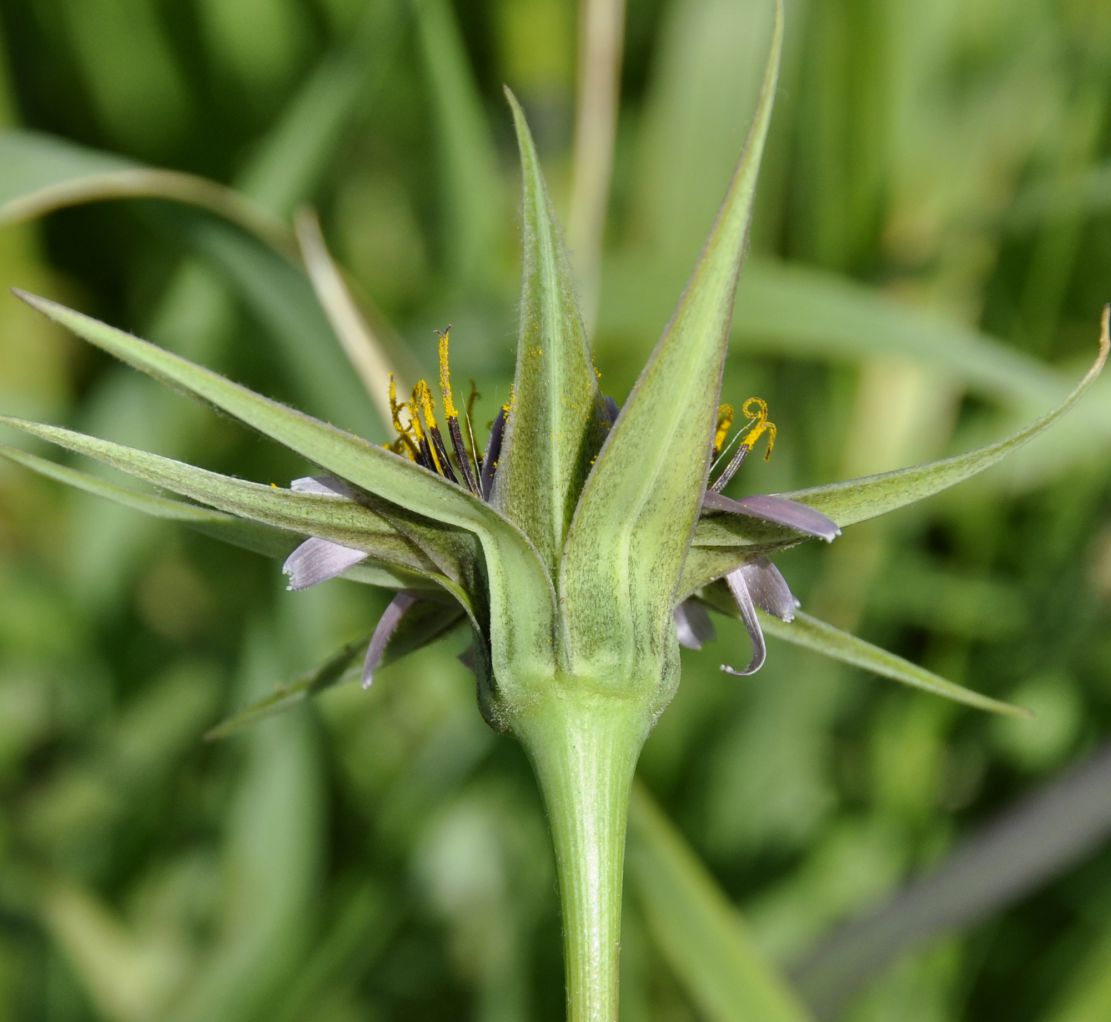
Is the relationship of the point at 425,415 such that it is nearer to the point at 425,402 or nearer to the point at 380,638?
the point at 425,402

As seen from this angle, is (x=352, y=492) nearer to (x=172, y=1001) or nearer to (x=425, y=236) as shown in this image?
(x=172, y=1001)

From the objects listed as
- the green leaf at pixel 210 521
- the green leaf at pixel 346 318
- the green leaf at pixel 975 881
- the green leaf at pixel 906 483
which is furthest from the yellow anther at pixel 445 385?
the green leaf at pixel 975 881

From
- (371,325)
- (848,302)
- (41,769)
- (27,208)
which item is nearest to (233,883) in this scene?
(41,769)

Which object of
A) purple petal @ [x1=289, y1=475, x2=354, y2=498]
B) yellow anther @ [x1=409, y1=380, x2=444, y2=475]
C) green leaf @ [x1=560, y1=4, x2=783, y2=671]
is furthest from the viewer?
yellow anther @ [x1=409, y1=380, x2=444, y2=475]

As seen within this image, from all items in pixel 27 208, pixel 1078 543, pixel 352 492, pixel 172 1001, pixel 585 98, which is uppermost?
pixel 27 208

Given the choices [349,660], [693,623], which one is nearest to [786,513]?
[693,623]

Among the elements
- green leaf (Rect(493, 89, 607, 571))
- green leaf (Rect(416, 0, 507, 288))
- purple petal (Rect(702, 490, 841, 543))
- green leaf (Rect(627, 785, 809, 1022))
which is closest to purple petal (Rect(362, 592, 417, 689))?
green leaf (Rect(493, 89, 607, 571))

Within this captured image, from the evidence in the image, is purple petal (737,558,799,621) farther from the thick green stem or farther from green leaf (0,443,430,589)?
green leaf (0,443,430,589)
